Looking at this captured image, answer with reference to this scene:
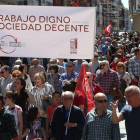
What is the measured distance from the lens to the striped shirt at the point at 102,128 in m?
5.80

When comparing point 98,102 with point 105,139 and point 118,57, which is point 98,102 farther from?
point 118,57

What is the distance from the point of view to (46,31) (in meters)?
7.87

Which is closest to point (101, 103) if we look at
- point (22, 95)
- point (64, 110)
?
point (64, 110)

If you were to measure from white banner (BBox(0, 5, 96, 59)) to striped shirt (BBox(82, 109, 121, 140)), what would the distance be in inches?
83.8

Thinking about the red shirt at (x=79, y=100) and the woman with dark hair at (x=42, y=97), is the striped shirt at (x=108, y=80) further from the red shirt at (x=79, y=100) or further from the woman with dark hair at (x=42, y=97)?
the red shirt at (x=79, y=100)

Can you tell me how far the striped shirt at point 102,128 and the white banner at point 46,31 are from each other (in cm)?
213

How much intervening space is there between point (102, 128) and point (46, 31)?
2.64 metres

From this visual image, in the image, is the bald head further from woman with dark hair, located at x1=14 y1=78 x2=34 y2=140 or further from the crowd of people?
woman with dark hair, located at x1=14 y1=78 x2=34 y2=140

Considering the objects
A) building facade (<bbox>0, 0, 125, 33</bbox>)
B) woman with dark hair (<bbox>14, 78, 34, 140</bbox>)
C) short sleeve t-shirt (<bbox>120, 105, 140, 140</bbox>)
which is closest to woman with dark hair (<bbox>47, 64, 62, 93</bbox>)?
woman with dark hair (<bbox>14, 78, 34, 140</bbox>)

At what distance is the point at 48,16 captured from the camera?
7.88 metres

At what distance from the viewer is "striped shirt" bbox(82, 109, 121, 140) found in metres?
5.80

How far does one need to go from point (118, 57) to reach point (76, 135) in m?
7.29

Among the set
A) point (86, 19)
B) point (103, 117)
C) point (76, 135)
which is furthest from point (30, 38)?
point (103, 117)

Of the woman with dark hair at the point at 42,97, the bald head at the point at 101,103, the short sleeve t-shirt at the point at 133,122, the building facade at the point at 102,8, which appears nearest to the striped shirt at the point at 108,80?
the woman with dark hair at the point at 42,97
